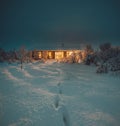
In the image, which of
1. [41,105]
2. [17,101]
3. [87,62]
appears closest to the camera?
[41,105]

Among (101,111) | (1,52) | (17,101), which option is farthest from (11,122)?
(1,52)

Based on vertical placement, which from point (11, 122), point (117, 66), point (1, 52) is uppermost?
point (1, 52)

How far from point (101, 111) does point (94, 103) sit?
660 mm

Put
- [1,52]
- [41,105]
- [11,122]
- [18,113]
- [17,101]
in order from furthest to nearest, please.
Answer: [1,52]
[17,101]
[41,105]
[18,113]
[11,122]

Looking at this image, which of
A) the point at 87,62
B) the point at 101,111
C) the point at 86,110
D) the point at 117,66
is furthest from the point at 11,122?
the point at 87,62

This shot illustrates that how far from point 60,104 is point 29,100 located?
1319 millimetres

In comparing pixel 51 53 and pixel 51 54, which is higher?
pixel 51 53

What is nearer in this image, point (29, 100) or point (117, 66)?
point (29, 100)

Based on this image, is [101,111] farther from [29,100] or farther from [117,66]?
[117,66]

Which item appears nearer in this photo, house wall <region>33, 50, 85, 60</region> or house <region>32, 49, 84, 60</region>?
house <region>32, 49, 84, 60</region>

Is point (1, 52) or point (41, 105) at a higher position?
point (1, 52)

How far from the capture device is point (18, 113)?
4.05 meters

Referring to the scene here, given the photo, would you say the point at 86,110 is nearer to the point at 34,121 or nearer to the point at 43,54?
the point at 34,121

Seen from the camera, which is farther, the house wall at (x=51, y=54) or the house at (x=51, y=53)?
the house wall at (x=51, y=54)
